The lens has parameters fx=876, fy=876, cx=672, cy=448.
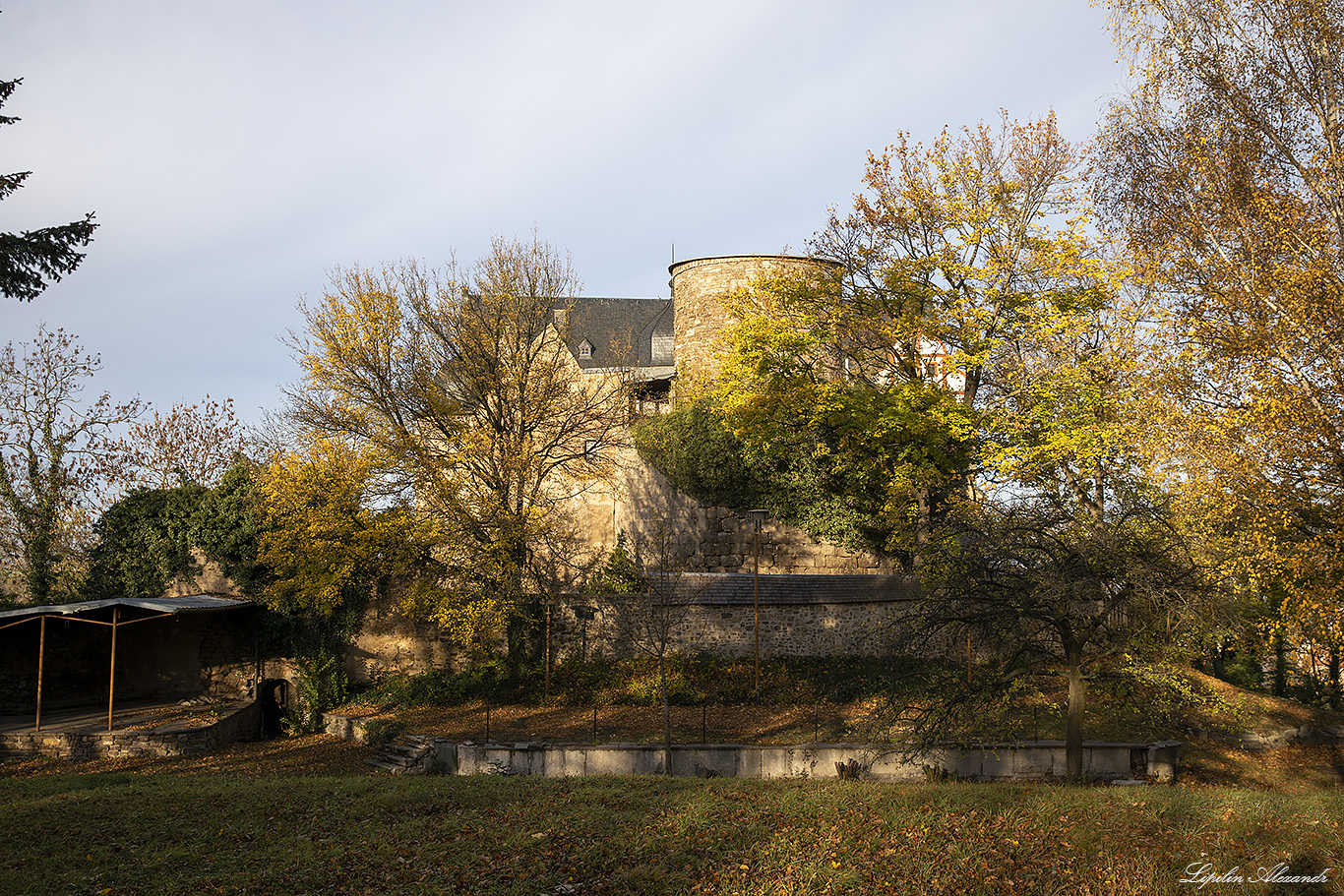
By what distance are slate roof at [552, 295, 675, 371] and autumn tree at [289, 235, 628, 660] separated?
7.63 metres

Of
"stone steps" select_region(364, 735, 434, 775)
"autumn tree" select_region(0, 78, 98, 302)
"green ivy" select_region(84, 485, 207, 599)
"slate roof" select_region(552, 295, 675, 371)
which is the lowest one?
"stone steps" select_region(364, 735, 434, 775)

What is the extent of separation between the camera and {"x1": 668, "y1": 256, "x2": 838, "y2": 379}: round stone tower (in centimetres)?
2662

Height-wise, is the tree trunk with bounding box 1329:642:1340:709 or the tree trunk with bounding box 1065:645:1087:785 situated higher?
the tree trunk with bounding box 1065:645:1087:785

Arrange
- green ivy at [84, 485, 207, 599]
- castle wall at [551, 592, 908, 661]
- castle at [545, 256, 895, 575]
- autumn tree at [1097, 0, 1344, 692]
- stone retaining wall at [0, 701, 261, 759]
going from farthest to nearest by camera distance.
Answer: castle at [545, 256, 895, 575], green ivy at [84, 485, 207, 599], castle wall at [551, 592, 908, 661], stone retaining wall at [0, 701, 261, 759], autumn tree at [1097, 0, 1344, 692]

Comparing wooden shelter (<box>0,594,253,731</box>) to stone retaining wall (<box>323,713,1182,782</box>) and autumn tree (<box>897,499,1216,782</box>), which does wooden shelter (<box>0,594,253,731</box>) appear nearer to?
stone retaining wall (<box>323,713,1182,782</box>)

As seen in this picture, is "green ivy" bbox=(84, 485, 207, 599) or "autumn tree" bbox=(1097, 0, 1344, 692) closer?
"autumn tree" bbox=(1097, 0, 1344, 692)

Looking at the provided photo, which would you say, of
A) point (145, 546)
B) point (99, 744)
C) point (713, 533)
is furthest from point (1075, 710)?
point (145, 546)

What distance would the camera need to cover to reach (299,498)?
1770 cm

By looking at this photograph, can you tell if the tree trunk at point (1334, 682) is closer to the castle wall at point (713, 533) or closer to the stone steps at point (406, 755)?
the castle wall at point (713, 533)

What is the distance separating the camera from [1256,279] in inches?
403

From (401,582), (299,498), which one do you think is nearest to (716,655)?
(401,582)

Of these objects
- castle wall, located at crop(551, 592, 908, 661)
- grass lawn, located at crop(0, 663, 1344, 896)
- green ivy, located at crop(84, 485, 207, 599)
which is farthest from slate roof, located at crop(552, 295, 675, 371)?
grass lawn, located at crop(0, 663, 1344, 896)

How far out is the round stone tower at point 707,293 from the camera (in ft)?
87.4

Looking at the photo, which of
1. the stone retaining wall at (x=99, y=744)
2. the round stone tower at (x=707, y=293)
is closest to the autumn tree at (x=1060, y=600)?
the stone retaining wall at (x=99, y=744)
